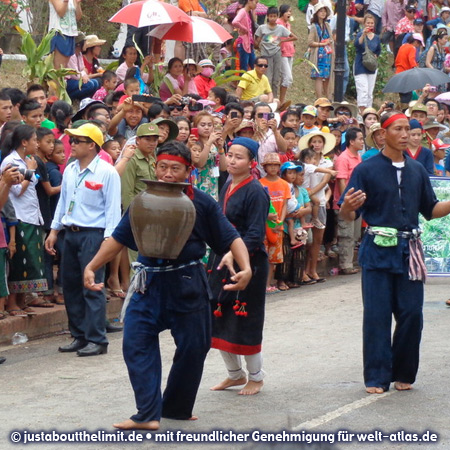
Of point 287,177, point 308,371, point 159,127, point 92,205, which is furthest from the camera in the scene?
point 287,177

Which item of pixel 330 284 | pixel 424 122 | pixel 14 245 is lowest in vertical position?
pixel 330 284

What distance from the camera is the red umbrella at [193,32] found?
50.3 ft

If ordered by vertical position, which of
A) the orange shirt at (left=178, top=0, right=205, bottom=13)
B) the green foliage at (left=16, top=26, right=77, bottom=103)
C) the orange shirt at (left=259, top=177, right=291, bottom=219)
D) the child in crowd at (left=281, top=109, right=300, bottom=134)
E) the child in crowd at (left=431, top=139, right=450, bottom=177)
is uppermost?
the orange shirt at (left=178, top=0, right=205, bottom=13)

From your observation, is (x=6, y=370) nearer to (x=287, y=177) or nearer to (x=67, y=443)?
(x=67, y=443)

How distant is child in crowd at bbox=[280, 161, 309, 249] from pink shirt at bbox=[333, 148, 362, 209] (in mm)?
1109

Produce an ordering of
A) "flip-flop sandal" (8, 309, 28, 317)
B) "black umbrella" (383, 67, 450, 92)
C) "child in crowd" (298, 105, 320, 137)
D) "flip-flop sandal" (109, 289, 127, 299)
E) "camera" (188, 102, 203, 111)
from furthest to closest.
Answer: "black umbrella" (383, 67, 450, 92) < "child in crowd" (298, 105, 320, 137) < "camera" (188, 102, 203, 111) < "flip-flop sandal" (109, 289, 127, 299) < "flip-flop sandal" (8, 309, 28, 317)

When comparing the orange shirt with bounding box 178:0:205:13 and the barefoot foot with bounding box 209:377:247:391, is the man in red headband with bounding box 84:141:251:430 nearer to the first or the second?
the barefoot foot with bounding box 209:377:247:391

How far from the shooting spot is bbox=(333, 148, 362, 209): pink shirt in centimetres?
1450

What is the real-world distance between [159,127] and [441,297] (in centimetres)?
395

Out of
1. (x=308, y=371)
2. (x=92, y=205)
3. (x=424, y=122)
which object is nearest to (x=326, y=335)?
(x=308, y=371)

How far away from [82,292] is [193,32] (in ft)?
22.1

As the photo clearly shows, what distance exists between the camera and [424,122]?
14891 mm

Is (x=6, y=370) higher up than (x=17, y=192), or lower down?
lower down

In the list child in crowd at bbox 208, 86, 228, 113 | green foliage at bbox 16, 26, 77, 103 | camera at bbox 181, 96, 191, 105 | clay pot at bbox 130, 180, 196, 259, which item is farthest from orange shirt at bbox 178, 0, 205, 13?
clay pot at bbox 130, 180, 196, 259
